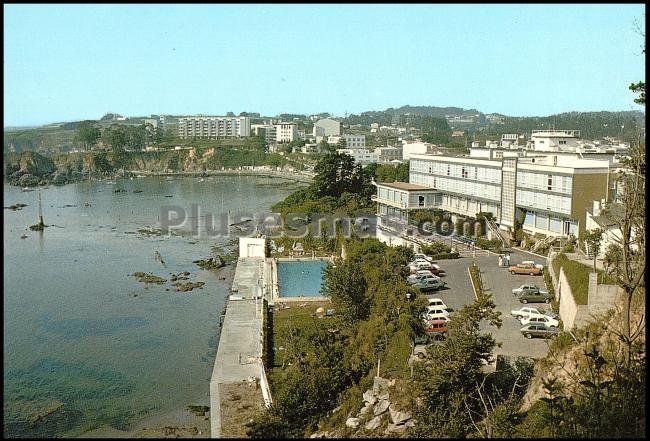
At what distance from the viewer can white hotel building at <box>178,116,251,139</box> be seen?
160ft

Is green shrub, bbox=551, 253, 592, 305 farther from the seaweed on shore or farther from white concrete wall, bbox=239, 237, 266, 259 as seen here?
the seaweed on shore

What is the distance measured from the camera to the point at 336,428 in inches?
187

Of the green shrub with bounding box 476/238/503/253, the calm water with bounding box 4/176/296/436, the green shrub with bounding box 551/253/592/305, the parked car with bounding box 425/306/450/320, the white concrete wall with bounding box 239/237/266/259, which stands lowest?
the calm water with bounding box 4/176/296/436

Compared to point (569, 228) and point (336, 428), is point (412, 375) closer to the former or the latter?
point (336, 428)

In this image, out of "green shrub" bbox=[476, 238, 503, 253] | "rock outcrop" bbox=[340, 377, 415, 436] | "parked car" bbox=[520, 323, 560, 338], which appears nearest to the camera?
"rock outcrop" bbox=[340, 377, 415, 436]

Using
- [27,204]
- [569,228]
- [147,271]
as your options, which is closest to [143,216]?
[27,204]

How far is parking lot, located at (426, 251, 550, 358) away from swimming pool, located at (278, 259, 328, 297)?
202cm

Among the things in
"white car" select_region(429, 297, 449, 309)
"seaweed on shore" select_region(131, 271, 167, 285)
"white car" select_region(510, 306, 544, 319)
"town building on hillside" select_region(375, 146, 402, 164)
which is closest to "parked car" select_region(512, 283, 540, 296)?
"white car" select_region(510, 306, 544, 319)

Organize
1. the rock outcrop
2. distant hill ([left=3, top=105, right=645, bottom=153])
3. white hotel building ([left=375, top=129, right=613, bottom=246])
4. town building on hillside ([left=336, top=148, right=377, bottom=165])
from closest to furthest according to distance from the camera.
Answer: the rock outcrop, white hotel building ([left=375, top=129, right=613, bottom=246]), distant hill ([left=3, top=105, right=645, bottom=153]), town building on hillside ([left=336, top=148, right=377, bottom=165])

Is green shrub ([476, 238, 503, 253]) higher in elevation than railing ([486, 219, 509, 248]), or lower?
lower

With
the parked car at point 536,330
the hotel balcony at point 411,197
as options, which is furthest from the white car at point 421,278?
the hotel balcony at point 411,197

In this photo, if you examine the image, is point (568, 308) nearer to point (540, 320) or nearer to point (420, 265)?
point (540, 320)

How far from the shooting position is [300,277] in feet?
34.7

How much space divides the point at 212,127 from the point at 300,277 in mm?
40268
